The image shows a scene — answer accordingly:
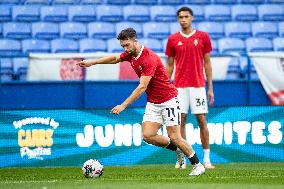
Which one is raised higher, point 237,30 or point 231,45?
point 237,30

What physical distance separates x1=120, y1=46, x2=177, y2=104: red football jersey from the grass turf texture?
1.00 m

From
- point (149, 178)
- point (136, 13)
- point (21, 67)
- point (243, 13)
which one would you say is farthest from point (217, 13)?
point (149, 178)

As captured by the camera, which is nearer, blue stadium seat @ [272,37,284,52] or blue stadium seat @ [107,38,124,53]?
blue stadium seat @ [107,38,124,53]

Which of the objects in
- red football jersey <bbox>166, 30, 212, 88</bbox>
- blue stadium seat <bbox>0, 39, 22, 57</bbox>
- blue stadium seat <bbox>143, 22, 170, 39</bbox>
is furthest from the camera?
blue stadium seat <bbox>143, 22, 170, 39</bbox>

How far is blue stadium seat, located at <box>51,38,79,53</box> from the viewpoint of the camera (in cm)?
1766

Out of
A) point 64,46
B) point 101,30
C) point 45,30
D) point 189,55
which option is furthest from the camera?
point 101,30

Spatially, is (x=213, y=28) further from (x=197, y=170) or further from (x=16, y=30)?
(x=197, y=170)

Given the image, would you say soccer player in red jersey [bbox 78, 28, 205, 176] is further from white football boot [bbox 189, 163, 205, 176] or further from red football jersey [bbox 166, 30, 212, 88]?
red football jersey [bbox 166, 30, 212, 88]

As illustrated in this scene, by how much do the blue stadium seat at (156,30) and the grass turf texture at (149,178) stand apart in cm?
592

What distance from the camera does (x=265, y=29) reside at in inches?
746

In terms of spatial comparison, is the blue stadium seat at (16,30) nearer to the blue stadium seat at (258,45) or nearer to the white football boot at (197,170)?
the blue stadium seat at (258,45)

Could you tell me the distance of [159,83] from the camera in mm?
10766

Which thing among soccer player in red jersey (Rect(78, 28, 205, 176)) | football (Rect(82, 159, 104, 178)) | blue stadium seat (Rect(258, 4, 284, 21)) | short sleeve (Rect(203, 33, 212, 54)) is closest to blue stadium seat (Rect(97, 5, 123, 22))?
blue stadium seat (Rect(258, 4, 284, 21))

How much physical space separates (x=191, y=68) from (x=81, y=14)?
22.7 ft
